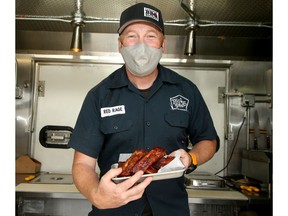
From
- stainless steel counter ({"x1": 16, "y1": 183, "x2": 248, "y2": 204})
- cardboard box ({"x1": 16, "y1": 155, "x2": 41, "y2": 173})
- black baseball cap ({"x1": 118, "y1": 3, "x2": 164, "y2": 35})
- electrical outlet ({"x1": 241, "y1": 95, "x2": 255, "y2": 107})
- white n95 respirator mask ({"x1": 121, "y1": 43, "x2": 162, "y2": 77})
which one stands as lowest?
stainless steel counter ({"x1": 16, "y1": 183, "x2": 248, "y2": 204})

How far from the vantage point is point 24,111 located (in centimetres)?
324

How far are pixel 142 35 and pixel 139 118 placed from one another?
0.43 m

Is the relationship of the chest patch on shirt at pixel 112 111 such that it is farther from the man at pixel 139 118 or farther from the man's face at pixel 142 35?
the man's face at pixel 142 35

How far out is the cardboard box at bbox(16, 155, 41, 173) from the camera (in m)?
3.06

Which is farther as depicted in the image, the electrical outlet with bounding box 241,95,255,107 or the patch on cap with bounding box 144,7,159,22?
the electrical outlet with bounding box 241,95,255,107

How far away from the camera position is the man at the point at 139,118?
1.47 metres

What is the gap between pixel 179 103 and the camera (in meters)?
1.59

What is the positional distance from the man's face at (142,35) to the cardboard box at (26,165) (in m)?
2.08

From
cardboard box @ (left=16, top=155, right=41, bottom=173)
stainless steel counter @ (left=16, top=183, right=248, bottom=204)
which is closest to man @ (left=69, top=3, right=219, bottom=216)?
stainless steel counter @ (left=16, top=183, right=248, bottom=204)

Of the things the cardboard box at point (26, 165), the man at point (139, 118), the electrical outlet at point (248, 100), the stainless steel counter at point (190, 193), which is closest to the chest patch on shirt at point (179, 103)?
the man at point (139, 118)

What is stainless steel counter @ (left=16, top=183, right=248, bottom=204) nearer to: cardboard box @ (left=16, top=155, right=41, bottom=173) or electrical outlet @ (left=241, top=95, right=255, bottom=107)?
cardboard box @ (left=16, top=155, right=41, bottom=173)

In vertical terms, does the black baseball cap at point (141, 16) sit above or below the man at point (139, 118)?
above

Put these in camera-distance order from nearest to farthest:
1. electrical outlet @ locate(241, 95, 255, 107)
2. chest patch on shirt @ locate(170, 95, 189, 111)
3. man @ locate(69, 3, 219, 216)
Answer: man @ locate(69, 3, 219, 216) → chest patch on shirt @ locate(170, 95, 189, 111) → electrical outlet @ locate(241, 95, 255, 107)
